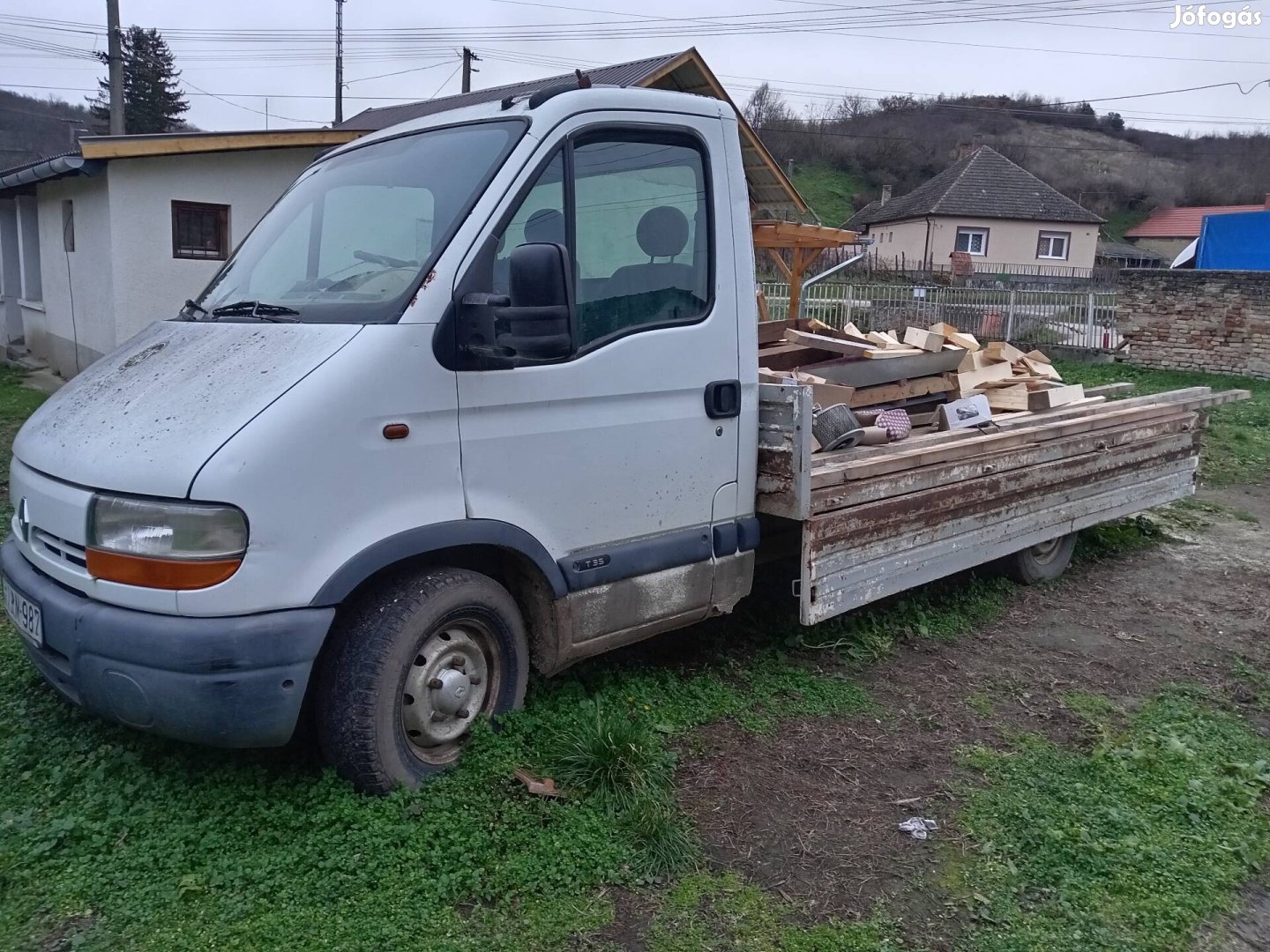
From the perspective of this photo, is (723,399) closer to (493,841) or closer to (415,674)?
(415,674)

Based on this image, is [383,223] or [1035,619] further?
[1035,619]

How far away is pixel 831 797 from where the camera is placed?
3.65m

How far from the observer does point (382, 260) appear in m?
3.50

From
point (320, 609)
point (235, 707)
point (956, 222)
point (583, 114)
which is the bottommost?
point (235, 707)

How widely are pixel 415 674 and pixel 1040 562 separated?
4458 millimetres

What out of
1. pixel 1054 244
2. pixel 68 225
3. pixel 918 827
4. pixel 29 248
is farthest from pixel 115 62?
pixel 1054 244

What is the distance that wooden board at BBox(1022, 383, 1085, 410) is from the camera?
6.32m

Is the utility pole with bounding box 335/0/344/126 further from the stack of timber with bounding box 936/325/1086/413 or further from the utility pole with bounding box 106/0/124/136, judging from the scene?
the stack of timber with bounding box 936/325/1086/413

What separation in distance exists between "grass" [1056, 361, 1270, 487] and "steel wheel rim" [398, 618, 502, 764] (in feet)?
28.4

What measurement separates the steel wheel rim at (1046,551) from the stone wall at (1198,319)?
13165 mm

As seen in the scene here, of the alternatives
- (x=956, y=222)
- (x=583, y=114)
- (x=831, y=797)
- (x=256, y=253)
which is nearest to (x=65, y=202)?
(x=256, y=253)

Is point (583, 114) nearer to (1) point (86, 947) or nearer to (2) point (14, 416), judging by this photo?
(1) point (86, 947)

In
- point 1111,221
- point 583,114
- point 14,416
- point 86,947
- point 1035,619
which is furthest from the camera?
point 1111,221

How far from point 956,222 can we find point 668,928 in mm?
46696
